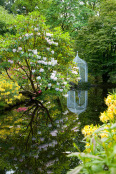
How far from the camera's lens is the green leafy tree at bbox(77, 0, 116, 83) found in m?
15.4

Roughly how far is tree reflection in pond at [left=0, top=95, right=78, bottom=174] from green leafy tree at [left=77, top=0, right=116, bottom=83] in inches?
441

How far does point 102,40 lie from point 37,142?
1292 centimetres

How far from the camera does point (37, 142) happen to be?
380 cm

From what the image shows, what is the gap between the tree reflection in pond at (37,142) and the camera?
2.90 metres

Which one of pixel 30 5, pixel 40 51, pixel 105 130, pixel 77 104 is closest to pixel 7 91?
pixel 40 51

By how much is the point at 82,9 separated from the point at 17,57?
14.1 metres

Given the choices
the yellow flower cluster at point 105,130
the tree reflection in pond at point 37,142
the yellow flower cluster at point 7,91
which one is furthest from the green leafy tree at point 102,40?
the yellow flower cluster at point 105,130

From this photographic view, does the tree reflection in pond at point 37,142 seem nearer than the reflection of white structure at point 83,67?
Yes

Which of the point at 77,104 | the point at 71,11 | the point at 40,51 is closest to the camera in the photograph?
the point at 40,51

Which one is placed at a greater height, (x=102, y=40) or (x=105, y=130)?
(x=102, y=40)

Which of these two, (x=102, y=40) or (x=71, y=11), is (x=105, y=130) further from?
(x=71, y=11)

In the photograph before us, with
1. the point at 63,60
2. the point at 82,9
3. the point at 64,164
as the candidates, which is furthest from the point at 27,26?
the point at 82,9

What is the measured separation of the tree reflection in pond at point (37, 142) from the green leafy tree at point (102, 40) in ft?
36.8

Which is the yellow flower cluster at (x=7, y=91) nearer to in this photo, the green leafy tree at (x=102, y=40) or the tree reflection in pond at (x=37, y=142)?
the tree reflection in pond at (x=37, y=142)
